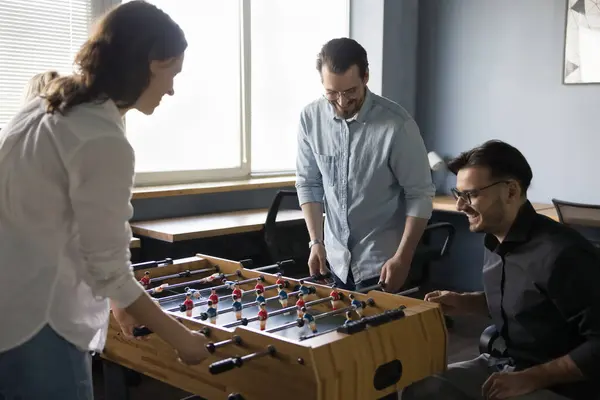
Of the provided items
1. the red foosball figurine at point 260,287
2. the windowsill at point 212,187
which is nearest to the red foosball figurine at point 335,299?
the red foosball figurine at point 260,287

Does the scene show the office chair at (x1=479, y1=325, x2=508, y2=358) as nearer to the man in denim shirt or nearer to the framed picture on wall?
the man in denim shirt

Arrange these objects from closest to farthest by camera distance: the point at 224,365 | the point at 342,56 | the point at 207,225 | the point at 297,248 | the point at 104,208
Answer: the point at 104,208, the point at 224,365, the point at 342,56, the point at 207,225, the point at 297,248

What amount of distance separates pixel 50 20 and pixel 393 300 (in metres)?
2.57

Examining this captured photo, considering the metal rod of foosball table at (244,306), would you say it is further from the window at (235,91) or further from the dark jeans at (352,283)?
the window at (235,91)

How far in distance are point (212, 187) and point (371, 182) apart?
1.76m

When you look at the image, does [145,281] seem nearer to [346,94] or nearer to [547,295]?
[346,94]

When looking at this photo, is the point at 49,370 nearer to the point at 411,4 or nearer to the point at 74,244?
the point at 74,244

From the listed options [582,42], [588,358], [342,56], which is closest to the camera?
[588,358]

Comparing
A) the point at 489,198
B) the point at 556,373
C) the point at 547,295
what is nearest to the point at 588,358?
the point at 556,373

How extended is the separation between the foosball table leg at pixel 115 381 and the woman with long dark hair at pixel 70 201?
836mm

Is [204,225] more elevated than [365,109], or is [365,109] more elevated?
[365,109]

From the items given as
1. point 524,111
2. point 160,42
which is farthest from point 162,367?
point 524,111

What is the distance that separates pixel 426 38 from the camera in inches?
204

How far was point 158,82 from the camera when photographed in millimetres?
1393
